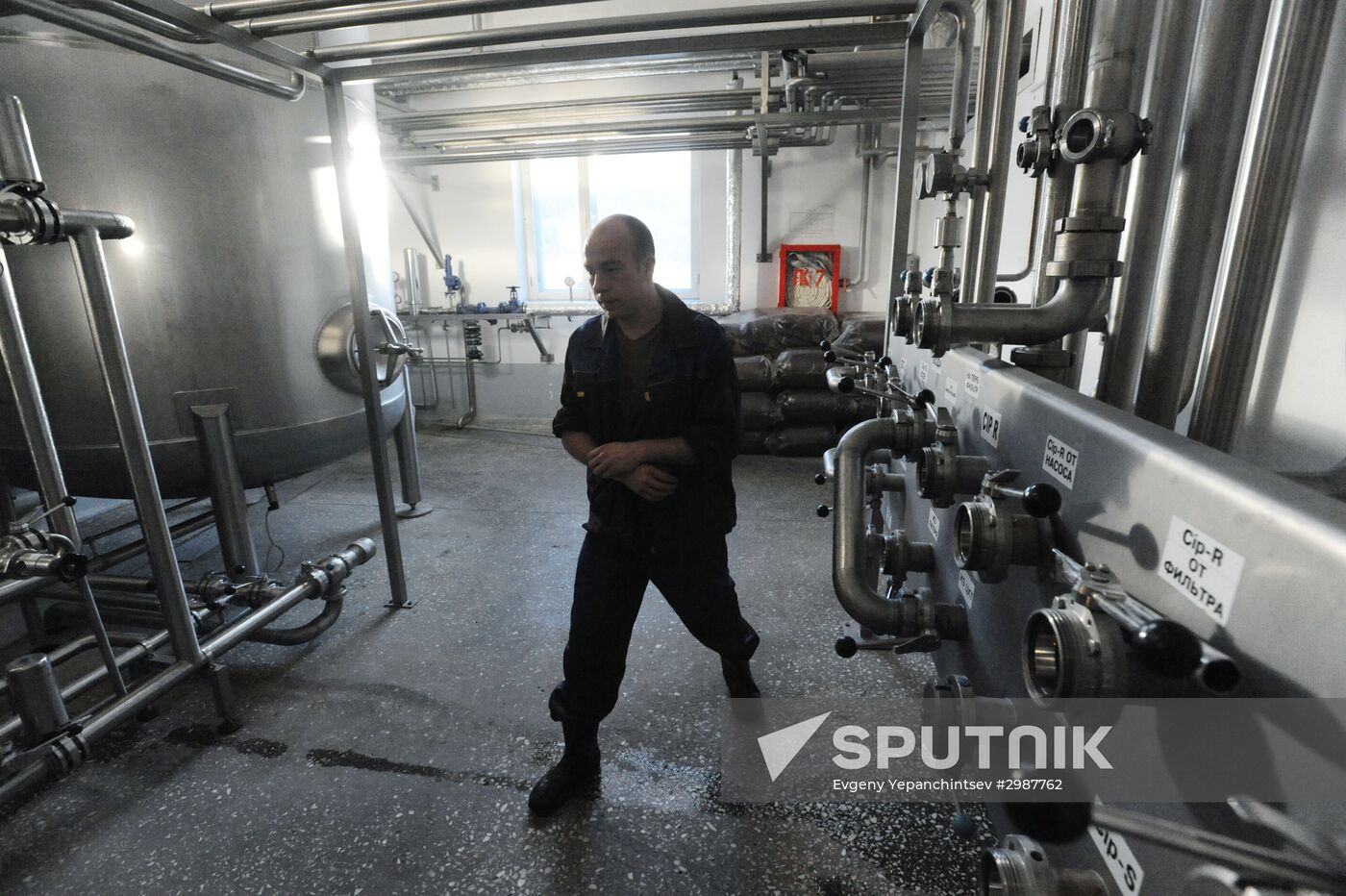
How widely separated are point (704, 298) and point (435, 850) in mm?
3543

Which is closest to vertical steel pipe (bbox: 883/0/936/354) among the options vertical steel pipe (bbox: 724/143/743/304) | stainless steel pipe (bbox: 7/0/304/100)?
stainless steel pipe (bbox: 7/0/304/100)

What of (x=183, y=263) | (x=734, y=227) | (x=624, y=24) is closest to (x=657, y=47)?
(x=624, y=24)

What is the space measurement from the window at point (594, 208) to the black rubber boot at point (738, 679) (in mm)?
3142

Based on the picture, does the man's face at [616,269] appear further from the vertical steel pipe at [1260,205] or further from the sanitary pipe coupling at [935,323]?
the vertical steel pipe at [1260,205]

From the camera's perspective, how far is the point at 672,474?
116cm

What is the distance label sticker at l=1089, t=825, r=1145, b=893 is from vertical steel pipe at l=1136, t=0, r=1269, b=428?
44cm

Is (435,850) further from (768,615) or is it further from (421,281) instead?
(421,281)

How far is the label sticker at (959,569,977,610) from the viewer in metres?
0.81

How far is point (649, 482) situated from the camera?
3.73ft

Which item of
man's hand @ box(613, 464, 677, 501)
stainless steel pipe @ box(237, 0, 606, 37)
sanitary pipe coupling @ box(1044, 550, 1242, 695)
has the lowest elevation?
man's hand @ box(613, 464, 677, 501)

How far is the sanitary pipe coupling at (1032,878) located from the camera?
44 cm

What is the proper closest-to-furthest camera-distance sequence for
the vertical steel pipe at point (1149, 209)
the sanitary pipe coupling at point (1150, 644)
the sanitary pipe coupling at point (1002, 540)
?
the sanitary pipe coupling at point (1150, 644)
the sanitary pipe coupling at point (1002, 540)
the vertical steel pipe at point (1149, 209)

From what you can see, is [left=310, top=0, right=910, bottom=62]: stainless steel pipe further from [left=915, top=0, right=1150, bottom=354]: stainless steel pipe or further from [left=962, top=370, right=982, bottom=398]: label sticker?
[left=962, top=370, right=982, bottom=398]: label sticker

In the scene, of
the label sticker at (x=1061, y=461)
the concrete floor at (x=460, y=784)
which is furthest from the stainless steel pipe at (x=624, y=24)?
the concrete floor at (x=460, y=784)
